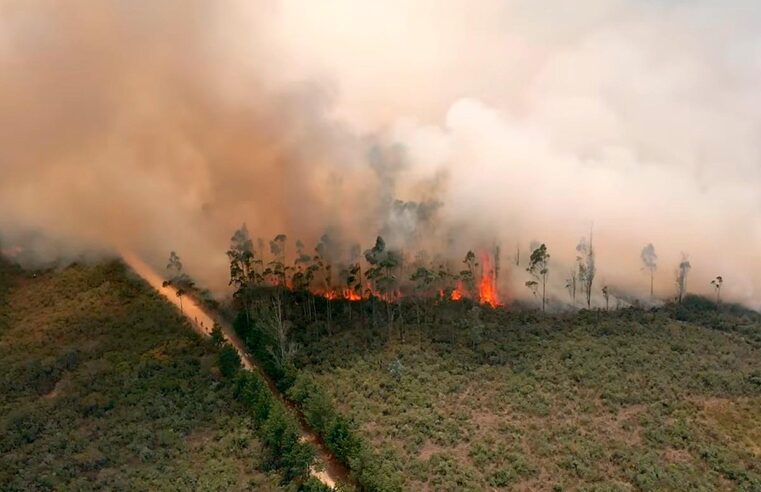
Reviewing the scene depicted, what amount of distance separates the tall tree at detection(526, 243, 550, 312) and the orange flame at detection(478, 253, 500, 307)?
6019 millimetres

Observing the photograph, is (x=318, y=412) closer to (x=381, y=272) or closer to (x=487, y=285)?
(x=381, y=272)

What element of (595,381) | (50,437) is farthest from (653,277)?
(50,437)

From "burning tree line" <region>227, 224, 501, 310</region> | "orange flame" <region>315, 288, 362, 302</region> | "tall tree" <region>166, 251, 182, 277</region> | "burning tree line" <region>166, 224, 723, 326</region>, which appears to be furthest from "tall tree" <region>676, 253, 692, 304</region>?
"tall tree" <region>166, 251, 182, 277</region>

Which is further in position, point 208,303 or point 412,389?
point 208,303

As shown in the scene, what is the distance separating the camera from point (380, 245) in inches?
4345

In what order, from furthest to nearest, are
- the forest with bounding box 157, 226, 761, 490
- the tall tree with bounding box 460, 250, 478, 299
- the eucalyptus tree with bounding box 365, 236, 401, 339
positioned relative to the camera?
1. the tall tree with bounding box 460, 250, 478, 299
2. the eucalyptus tree with bounding box 365, 236, 401, 339
3. the forest with bounding box 157, 226, 761, 490

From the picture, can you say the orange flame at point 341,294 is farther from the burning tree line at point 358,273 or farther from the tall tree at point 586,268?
the tall tree at point 586,268

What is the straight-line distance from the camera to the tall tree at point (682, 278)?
117963mm

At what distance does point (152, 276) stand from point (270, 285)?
21719 mm

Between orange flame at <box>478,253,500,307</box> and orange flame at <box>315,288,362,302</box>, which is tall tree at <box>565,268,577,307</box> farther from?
orange flame at <box>315,288,362,302</box>

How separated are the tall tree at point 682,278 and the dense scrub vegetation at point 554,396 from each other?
816 centimetres

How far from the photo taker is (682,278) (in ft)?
388

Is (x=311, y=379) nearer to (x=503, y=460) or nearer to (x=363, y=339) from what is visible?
(x=363, y=339)

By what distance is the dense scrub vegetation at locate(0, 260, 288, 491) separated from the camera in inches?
2940
